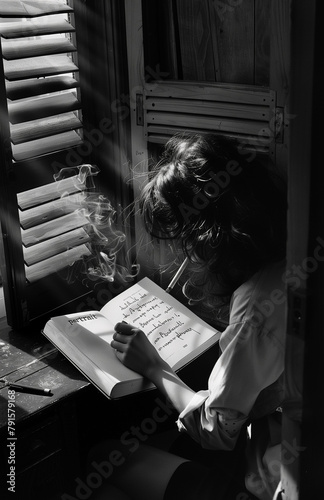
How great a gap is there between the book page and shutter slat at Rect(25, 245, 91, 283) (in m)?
0.21

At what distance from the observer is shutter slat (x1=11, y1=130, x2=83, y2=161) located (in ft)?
6.45

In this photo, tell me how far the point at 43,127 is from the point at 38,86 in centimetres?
12

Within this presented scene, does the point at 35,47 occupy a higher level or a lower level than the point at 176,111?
higher

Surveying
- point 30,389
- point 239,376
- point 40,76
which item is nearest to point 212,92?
point 40,76

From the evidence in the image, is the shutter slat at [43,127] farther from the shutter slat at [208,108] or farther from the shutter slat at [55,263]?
the shutter slat at [55,263]

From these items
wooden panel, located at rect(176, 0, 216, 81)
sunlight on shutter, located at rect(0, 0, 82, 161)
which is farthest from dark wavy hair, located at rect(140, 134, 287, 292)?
sunlight on shutter, located at rect(0, 0, 82, 161)

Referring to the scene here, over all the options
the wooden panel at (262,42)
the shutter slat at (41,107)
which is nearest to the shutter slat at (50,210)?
the shutter slat at (41,107)

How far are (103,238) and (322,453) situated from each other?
146 cm

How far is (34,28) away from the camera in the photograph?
188cm

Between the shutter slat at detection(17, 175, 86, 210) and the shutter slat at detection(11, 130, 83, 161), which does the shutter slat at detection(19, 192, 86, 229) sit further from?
the shutter slat at detection(11, 130, 83, 161)

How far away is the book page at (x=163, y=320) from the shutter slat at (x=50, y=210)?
0.32 m

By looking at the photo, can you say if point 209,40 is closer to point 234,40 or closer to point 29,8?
point 234,40

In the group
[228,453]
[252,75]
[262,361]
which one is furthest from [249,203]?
[228,453]

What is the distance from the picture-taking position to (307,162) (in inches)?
29.9
